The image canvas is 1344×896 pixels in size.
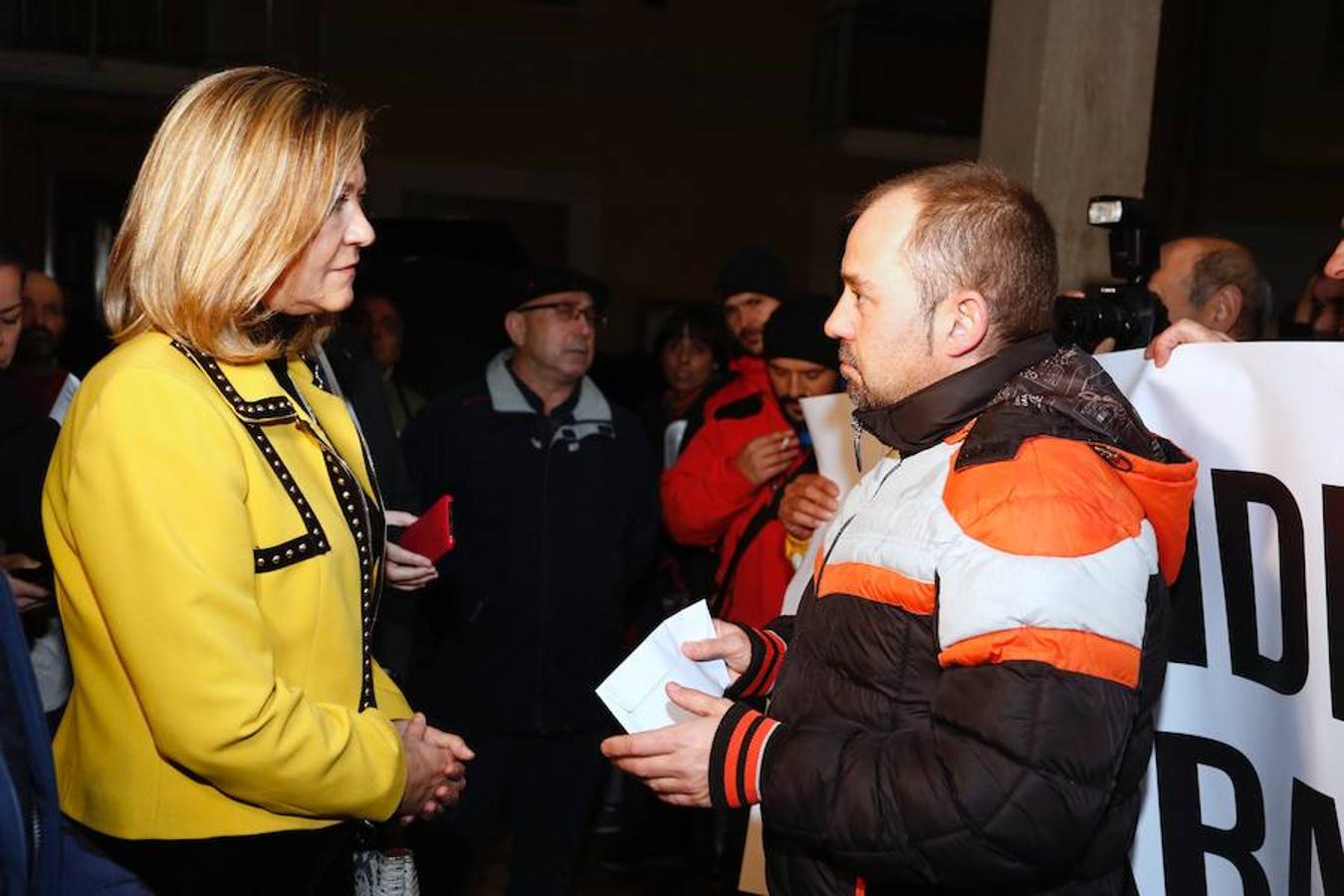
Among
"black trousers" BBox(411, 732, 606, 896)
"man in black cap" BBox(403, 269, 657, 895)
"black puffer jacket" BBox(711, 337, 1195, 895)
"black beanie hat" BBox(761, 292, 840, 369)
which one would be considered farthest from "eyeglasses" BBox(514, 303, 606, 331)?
"black puffer jacket" BBox(711, 337, 1195, 895)

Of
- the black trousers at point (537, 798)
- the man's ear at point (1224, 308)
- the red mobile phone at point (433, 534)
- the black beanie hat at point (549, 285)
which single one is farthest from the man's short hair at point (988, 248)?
the black beanie hat at point (549, 285)

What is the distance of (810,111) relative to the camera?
14.5m

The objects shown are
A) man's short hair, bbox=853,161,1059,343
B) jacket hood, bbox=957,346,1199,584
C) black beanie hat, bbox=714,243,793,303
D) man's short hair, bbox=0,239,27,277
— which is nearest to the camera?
jacket hood, bbox=957,346,1199,584

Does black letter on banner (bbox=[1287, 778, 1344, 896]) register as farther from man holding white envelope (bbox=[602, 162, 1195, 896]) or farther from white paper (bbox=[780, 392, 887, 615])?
white paper (bbox=[780, 392, 887, 615])

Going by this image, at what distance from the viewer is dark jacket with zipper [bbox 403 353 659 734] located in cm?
413

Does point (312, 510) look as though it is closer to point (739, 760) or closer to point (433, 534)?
point (433, 534)

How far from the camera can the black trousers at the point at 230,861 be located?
203cm

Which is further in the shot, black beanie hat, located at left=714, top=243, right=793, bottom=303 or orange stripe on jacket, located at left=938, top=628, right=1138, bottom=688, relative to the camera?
black beanie hat, located at left=714, top=243, right=793, bottom=303

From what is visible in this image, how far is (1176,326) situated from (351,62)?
39.4 feet

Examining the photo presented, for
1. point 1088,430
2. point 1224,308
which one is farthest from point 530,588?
point 1088,430

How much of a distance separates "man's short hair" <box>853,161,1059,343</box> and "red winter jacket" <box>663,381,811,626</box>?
2.10 metres

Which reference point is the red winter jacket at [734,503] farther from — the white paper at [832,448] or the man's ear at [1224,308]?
the man's ear at [1224,308]

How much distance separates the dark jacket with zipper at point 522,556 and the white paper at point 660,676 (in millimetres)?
1808

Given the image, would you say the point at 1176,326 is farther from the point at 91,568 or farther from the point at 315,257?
the point at 91,568
